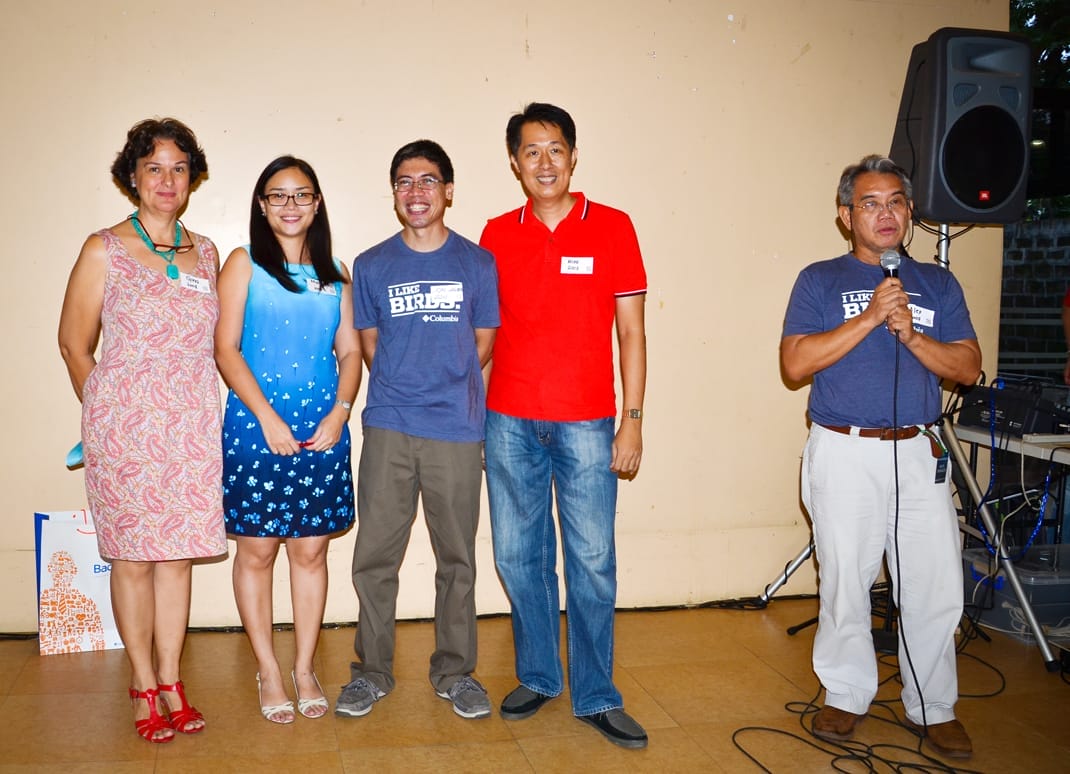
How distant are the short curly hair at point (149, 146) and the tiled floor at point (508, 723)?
1607 millimetres

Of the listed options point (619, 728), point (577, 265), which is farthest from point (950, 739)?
point (577, 265)

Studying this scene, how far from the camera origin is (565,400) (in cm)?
257

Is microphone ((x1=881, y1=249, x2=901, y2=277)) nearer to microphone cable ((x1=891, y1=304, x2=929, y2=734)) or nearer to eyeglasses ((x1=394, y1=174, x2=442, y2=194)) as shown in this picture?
microphone cable ((x1=891, y1=304, x2=929, y2=734))

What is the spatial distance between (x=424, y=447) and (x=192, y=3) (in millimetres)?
1927

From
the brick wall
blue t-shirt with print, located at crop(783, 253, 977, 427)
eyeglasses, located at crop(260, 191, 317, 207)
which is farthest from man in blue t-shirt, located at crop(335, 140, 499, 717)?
the brick wall

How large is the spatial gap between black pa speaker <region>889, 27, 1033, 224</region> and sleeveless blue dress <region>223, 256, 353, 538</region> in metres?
2.20

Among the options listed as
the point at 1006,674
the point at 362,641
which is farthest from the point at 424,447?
the point at 1006,674

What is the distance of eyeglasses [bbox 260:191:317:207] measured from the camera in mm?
2604

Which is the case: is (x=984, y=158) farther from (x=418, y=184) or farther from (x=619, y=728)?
(x=619, y=728)

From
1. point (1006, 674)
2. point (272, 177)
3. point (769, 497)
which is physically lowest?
point (1006, 674)

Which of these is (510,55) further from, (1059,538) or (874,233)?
(1059,538)

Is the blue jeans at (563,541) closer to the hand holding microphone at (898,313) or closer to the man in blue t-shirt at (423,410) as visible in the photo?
the man in blue t-shirt at (423,410)

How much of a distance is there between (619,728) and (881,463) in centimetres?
107

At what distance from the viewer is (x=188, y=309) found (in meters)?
A: 2.54
